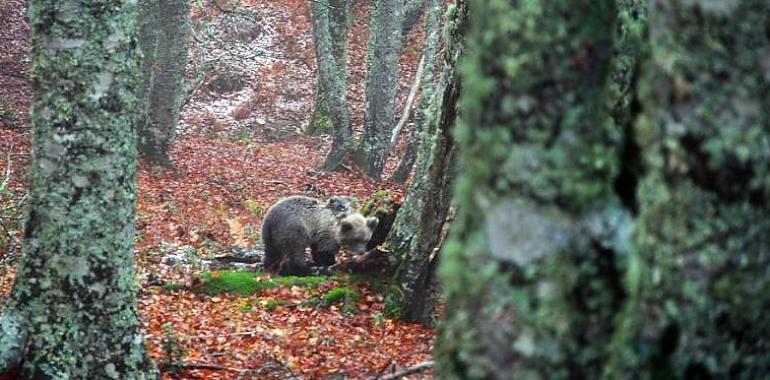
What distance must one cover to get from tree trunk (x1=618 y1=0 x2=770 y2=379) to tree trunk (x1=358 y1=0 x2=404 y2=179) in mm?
17357

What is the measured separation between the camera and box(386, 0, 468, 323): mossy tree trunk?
8.23 metres

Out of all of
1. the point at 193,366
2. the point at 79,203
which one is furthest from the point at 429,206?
the point at 79,203

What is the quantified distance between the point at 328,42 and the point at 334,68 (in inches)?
31.9

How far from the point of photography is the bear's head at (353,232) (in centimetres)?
1145

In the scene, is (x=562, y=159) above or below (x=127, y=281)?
above

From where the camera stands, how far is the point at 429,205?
8766 mm

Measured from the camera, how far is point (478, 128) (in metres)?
2.53

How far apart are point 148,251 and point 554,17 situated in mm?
11117

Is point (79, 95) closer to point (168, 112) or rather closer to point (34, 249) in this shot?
point (34, 249)

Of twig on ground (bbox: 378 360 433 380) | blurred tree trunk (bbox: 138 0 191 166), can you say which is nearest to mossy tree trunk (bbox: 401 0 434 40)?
blurred tree trunk (bbox: 138 0 191 166)

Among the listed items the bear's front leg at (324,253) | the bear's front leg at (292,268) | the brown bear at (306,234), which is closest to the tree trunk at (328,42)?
the brown bear at (306,234)

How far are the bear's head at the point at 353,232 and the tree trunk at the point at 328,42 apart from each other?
869cm

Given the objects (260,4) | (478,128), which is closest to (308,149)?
(260,4)

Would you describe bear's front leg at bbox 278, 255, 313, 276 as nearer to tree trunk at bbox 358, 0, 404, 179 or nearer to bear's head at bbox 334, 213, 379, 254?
bear's head at bbox 334, 213, 379, 254
